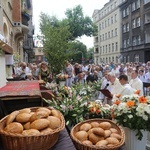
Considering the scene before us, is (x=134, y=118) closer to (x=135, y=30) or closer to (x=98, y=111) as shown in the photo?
(x=98, y=111)

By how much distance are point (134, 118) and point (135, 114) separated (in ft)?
0.20

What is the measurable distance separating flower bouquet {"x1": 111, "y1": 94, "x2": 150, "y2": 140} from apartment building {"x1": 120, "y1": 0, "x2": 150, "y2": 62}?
111 ft

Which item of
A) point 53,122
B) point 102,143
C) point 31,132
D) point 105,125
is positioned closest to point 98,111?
point 105,125

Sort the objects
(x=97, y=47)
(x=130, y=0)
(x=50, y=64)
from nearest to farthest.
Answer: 1. (x=50, y=64)
2. (x=130, y=0)
3. (x=97, y=47)

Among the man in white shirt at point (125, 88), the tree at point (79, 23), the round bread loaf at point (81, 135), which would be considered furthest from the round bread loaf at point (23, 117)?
the tree at point (79, 23)

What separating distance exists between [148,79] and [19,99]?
10.3 metres

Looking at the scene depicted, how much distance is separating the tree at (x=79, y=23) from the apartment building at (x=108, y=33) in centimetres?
615

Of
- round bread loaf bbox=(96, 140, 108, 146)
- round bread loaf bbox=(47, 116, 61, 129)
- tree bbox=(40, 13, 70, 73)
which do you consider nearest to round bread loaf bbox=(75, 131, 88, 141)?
round bread loaf bbox=(96, 140, 108, 146)

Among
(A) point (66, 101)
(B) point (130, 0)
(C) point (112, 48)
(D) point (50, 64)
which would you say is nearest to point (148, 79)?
(D) point (50, 64)

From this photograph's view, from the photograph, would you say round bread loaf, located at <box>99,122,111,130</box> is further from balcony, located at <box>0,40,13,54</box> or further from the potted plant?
balcony, located at <box>0,40,13,54</box>

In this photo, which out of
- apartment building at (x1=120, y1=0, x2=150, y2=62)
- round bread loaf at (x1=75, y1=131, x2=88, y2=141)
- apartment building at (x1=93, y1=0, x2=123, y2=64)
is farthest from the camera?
apartment building at (x1=93, y1=0, x2=123, y2=64)

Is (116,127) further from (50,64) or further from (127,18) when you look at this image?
(127,18)

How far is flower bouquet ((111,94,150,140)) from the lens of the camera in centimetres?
350

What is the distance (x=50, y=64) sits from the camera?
553 inches
